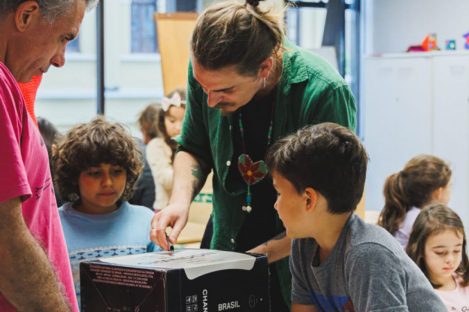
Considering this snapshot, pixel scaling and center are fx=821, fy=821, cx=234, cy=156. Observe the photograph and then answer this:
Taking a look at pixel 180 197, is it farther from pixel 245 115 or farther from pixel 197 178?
pixel 245 115

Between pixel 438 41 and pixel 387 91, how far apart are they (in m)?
0.62

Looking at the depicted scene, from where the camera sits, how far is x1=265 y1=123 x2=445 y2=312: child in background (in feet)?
5.78

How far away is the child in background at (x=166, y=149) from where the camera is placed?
4.95 m

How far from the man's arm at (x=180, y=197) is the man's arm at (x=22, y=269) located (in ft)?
1.83

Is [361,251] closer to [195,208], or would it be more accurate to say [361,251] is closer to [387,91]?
[195,208]

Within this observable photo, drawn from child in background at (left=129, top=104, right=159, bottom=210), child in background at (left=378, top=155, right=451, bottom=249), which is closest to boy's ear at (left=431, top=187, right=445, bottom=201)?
child in background at (left=378, top=155, right=451, bottom=249)

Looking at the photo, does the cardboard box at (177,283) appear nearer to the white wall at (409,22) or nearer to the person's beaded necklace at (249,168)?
the person's beaded necklace at (249,168)

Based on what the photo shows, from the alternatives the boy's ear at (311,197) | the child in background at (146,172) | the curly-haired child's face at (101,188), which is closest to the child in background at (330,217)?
the boy's ear at (311,197)

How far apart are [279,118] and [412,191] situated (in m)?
2.17

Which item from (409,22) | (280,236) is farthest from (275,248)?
(409,22)

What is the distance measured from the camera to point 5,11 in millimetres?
1442

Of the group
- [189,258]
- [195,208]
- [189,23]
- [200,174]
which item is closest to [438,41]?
[189,23]

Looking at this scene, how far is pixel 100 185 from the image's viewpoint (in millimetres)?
2787

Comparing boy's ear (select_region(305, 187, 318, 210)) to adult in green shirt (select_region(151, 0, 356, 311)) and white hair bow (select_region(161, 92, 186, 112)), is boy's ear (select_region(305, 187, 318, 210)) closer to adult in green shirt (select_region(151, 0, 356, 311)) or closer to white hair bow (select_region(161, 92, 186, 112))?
adult in green shirt (select_region(151, 0, 356, 311))
